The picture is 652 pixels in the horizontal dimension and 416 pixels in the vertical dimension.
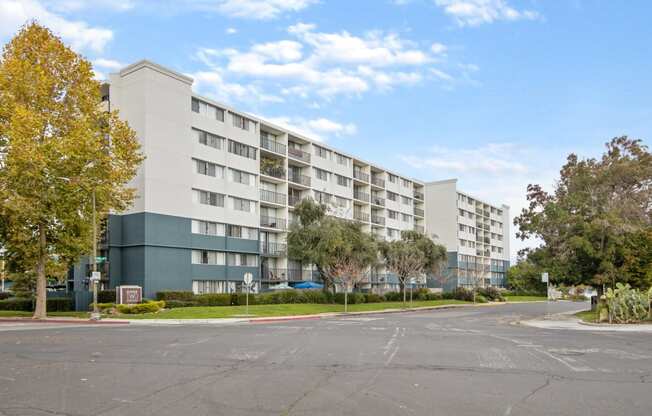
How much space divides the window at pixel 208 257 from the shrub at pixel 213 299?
5324 mm

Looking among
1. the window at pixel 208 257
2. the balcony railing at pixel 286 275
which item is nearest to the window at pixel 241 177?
the window at pixel 208 257

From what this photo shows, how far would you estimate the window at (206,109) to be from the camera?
5322 centimetres

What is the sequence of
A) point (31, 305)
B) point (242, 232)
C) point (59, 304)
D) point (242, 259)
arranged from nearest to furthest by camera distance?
point (59, 304)
point (31, 305)
point (242, 259)
point (242, 232)

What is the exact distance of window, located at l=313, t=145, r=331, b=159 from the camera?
233 feet

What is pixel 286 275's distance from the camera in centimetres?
6291

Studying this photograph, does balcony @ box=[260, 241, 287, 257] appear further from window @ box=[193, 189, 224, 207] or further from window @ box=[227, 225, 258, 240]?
window @ box=[193, 189, 224, 207]

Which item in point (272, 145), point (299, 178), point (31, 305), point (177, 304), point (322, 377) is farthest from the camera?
point (299, 178)

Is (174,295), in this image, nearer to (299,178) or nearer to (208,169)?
(208,169)

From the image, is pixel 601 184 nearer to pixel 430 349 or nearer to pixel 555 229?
pixel 555 229

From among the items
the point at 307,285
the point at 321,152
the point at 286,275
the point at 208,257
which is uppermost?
the point at 321,152

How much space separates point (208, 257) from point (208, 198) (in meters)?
5.19

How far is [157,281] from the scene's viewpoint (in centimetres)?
4806

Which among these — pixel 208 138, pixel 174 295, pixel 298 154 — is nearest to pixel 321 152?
pixel 298 154

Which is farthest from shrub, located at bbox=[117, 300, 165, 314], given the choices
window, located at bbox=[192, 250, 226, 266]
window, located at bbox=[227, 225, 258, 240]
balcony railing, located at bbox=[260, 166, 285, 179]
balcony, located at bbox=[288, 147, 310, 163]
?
balcony, located at bbox=[288, 147, 310, 163]
